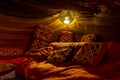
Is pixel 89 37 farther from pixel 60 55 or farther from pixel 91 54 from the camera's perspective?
pixel 91 54

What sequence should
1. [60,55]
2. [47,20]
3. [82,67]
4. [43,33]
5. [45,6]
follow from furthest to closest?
[47,20], [43,33], [45,6], [60,55], [82,67]

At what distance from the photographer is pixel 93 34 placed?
3.41 metres

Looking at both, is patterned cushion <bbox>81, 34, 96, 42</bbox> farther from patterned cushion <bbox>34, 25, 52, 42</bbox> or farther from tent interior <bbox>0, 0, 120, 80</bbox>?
patterned cushion <bbox>34, 25, 52, 42</bbox>

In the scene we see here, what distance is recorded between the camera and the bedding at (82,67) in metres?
2.00

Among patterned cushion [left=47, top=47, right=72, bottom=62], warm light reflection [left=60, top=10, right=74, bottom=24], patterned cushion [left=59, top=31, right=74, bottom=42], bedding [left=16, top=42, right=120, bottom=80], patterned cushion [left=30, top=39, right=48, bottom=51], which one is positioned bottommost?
bedding [left=16, top=42, right=120, bottom=80]

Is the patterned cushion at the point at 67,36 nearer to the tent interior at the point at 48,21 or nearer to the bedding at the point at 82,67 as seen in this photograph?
the tent interior at the point at 48,21

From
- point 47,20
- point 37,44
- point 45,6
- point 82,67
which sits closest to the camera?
point 82,67

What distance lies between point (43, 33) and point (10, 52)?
788 mm

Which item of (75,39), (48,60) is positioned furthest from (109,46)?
(75,39)

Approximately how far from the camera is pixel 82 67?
90.8 inches

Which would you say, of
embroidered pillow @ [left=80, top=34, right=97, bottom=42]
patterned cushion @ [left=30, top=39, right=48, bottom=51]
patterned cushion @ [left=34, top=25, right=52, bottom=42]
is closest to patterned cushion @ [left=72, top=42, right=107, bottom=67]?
embroidered pillow @ [left=80, top=34, right=97, bottom=42]

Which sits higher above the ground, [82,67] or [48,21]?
[48,21]

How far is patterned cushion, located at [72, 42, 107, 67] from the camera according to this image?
234cm

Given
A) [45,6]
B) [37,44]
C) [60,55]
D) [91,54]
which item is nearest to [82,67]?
[91,54]
